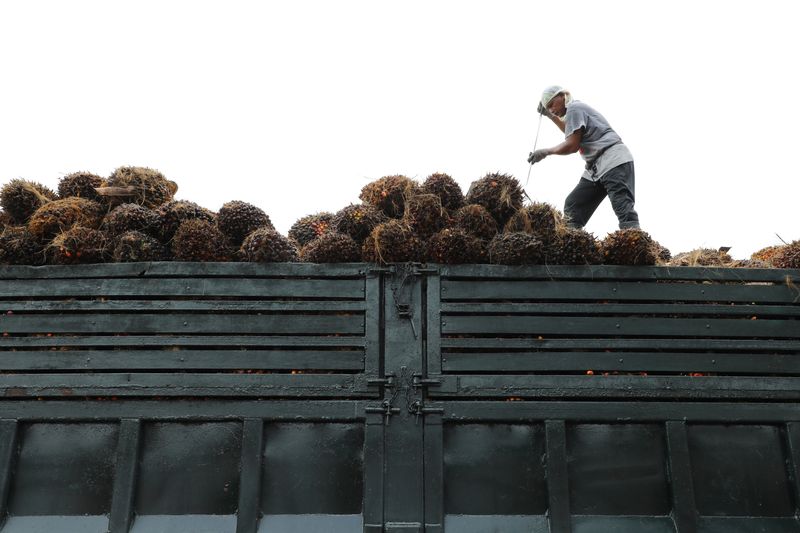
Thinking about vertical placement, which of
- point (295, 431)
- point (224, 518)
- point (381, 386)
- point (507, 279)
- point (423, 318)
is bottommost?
point (224, 518)

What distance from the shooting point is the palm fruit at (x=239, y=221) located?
175 inches

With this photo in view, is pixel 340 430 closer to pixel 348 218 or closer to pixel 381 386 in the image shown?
pixel 381 386

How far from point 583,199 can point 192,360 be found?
3.51m

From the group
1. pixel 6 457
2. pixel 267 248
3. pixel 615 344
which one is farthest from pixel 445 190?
pixel 6 457

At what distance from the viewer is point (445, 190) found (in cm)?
461

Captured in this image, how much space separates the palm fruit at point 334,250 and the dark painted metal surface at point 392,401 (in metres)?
0.14

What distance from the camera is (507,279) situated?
13.4 ft

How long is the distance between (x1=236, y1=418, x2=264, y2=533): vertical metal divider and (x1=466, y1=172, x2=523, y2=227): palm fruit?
2.11 meters

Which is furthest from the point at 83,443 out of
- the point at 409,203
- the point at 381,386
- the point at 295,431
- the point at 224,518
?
the point at 409,203

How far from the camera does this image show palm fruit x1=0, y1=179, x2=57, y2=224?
460 centimetres

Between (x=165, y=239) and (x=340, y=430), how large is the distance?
179cm

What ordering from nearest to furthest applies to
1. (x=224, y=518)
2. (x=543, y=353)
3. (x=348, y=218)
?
(x=224, y=518)
(x=543, y=353)
(x=348, y=218)

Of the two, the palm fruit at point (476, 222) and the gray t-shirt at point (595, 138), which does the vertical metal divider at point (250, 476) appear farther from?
the gray t-shirt at point (595, 138)

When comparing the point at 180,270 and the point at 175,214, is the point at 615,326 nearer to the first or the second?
the point at 180,270
